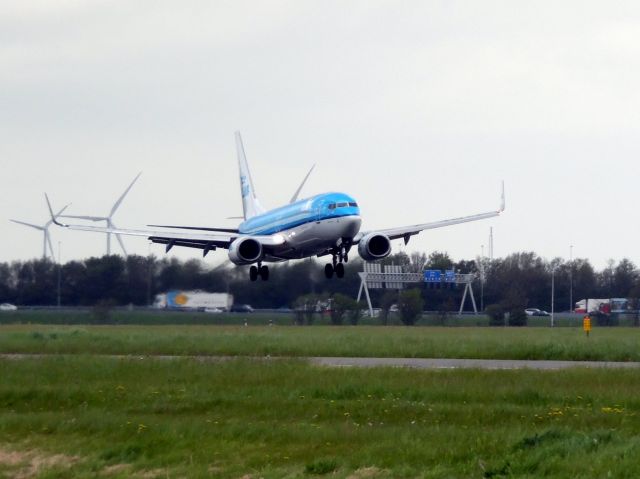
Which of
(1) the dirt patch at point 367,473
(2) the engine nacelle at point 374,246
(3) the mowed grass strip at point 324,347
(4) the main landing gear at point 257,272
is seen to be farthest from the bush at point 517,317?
(1) the dirt patch at point 367,473

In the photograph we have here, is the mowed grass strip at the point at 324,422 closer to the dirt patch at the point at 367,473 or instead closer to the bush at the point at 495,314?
the dirt patch at the point at 367,473

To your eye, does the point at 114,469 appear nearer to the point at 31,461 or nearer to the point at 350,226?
the point at 31,461

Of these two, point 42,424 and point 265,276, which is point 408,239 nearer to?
point 265,276

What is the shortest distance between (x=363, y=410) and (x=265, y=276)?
38095 millimetres

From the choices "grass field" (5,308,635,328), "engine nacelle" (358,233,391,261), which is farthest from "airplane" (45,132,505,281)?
"grass field" (5,308,635,328)

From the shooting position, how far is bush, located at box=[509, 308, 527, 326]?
89.8 meters

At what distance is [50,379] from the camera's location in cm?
3256

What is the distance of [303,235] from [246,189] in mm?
23819

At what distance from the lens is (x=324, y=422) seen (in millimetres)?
24969

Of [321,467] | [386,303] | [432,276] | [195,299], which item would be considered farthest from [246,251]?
[432,276]

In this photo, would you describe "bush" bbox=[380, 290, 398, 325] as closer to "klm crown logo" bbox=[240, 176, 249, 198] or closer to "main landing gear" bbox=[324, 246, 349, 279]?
"klm crown logo" bbox=[240, 176, 249, 198]

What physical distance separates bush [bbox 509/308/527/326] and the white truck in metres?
23.5

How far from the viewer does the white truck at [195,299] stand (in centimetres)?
7394

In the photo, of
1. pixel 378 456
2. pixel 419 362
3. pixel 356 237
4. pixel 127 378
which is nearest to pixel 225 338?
pixel 356 237
